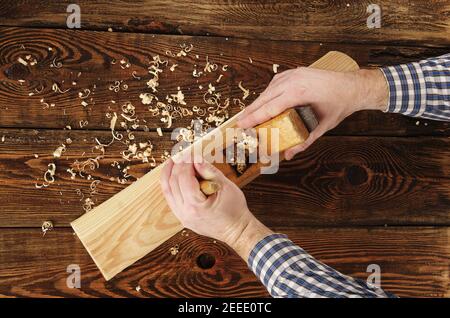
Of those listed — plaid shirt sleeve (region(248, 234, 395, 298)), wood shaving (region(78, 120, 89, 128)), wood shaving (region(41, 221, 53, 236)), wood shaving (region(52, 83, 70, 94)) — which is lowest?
plaid shirt sleeve (region(248, 234, 395, 298))

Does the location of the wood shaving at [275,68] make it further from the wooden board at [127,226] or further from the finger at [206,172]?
the finger at [206,172]

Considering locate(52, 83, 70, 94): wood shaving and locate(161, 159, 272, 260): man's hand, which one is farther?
locate(52, 83, 70, 94): wood shaving

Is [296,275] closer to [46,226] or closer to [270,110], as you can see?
[270,110]

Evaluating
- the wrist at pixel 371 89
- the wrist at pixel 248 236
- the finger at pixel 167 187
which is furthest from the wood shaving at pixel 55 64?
the wrist at pixel 371 89

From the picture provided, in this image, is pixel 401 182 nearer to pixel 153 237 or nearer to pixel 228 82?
pixel 228 82

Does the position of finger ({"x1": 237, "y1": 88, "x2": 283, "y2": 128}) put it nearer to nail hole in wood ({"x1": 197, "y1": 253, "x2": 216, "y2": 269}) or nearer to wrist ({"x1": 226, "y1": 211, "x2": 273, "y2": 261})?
wrist ({"x1": 226, "y1": 211, "x2": 273, "y2": 261})

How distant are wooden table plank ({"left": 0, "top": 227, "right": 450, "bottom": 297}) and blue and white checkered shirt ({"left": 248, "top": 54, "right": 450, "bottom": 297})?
33 cm

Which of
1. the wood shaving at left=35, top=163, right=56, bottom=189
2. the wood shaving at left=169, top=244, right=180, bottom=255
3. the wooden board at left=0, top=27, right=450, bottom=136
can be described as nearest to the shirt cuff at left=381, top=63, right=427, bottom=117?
the wooden board at left=0, top=27, right=450, bottom=136

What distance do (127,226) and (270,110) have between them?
0.46 metres

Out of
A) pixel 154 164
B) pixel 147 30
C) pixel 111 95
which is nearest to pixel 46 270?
pixel 154 164

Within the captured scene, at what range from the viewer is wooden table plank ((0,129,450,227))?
137cm

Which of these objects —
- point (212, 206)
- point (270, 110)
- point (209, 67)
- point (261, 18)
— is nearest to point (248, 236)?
point (212, 206)

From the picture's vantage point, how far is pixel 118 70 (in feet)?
4.65

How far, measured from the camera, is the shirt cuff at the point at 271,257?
42.1 inches
